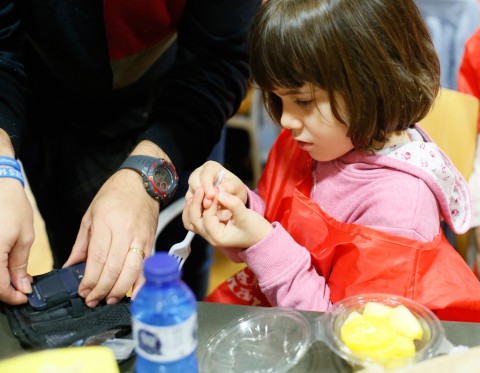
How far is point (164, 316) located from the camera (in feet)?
Answer: 2.16

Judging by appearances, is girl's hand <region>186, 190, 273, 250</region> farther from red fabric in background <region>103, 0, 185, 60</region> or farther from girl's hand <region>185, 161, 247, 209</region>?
red fabric in background <region>103, 0, 185, 60</region>

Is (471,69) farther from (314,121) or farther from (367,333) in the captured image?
(367,333)

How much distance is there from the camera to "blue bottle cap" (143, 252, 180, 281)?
65 cm

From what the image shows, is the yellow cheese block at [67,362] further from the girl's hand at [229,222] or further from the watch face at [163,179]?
the watch face at [163,179]

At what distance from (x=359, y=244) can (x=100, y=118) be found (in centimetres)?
78

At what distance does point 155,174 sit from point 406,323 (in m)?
0.55

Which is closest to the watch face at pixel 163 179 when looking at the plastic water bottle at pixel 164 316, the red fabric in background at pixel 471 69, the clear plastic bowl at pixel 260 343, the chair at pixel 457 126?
the clear plastic bowl at pixel 260 343

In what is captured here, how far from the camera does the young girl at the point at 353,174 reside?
930 mm

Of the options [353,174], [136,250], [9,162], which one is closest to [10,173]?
[9,162]

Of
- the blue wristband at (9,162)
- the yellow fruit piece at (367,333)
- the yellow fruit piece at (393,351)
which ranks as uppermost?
the blue wristband at (9,162)

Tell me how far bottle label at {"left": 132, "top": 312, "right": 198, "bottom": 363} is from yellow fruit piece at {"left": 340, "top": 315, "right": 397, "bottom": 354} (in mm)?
223

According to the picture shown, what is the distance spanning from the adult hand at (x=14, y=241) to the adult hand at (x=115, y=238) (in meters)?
0.08

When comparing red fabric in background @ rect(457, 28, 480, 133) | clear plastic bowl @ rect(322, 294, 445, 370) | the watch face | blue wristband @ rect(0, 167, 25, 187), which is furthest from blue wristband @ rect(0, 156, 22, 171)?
red fabric in background @ rect(457, 28, 480, 133)

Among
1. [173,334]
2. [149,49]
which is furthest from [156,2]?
[173,334]
